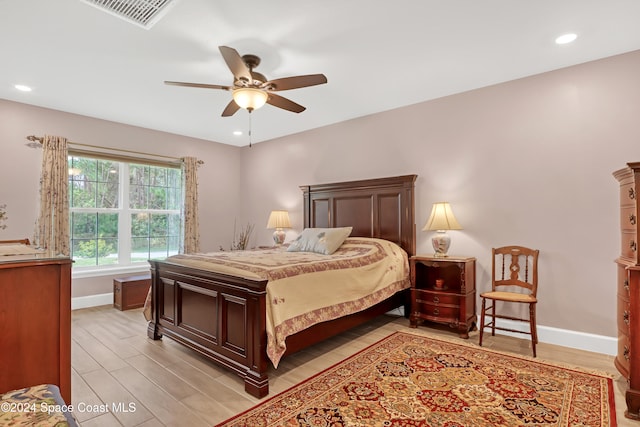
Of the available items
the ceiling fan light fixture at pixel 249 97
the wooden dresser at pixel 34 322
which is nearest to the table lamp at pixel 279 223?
the ceiling fan light fixture at pixel 249 97

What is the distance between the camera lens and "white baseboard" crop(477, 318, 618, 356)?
2.92 meters

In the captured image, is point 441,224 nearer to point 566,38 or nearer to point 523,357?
point 523,357

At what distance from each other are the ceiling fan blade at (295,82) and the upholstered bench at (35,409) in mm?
2321

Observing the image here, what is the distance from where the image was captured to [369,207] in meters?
4.44

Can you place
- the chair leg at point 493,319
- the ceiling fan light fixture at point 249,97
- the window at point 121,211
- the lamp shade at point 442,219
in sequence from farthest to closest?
the window at point 121,211 → the lamp shade at point 442,219 → the chair leg at point 493,319 → the ceiling fan light fixture at point 249,97

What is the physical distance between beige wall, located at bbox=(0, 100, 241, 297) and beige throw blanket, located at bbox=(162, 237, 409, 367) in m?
2.39

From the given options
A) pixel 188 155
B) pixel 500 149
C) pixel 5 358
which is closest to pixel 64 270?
pixel 5 358

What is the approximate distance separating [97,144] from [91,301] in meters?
2.15

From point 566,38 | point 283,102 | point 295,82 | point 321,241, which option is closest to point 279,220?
point 321,241

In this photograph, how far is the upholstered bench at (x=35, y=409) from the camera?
1.06 metres

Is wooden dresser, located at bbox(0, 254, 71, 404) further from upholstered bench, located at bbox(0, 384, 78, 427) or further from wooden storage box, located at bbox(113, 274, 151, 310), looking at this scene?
wooden storage box, located at bbox(113, 274, 151, 310)

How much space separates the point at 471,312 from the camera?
351 cm

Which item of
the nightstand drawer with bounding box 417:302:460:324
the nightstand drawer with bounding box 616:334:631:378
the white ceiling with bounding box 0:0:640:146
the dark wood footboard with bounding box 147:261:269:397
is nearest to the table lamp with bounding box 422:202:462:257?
the nightstand drawer with bounding box 417:302:460:324

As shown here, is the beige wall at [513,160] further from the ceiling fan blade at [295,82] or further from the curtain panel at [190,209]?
the ceiling fan blade at [295,82]
